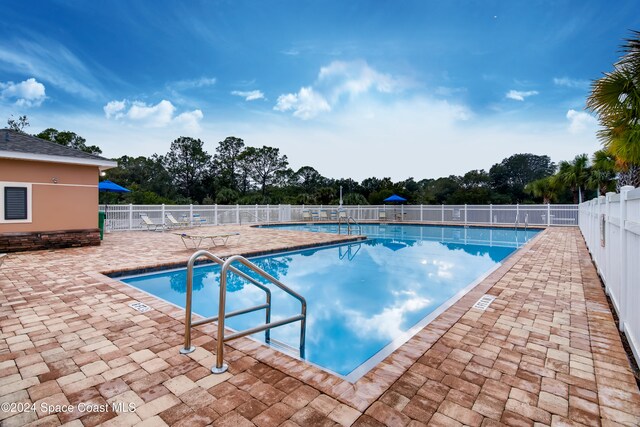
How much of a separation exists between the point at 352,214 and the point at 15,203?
60.0 ft

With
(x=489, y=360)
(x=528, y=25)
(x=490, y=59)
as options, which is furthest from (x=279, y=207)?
(x=489, y=360)

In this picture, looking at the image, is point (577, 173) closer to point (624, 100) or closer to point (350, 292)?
point (624, 100)

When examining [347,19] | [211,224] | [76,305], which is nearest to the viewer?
[76,305]

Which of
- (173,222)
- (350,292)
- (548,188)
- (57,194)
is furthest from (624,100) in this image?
(548,188)

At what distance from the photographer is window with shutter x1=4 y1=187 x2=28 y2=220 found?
802cm

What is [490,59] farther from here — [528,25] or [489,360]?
[489,360]

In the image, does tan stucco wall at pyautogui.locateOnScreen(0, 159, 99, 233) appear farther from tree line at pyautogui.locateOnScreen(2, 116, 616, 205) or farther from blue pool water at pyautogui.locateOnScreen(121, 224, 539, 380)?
tree line at pyautogui.locateOnScreen(2, 116, 616, 205)

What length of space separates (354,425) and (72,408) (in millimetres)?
1742

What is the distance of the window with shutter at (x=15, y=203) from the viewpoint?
802 cm

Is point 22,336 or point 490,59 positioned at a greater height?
point 490,59

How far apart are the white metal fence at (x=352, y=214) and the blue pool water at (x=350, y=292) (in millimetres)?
9100

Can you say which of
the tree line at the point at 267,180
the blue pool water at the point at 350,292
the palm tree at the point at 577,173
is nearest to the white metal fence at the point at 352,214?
the palm tree at the point at 577,173

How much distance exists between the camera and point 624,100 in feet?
15.1

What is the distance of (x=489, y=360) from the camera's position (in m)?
2.62
